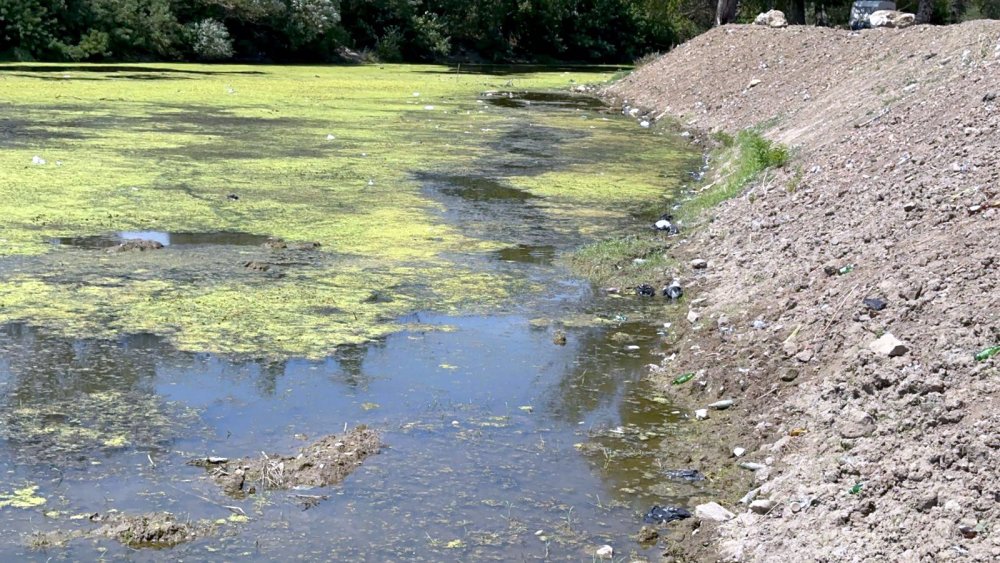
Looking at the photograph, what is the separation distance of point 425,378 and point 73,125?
10380 millimetres

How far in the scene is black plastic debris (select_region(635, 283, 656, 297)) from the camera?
7.59 m

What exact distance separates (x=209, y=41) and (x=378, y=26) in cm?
815

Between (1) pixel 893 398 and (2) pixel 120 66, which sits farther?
(2) pixel 120 66

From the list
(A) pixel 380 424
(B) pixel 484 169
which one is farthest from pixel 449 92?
(A) pixel 380 424

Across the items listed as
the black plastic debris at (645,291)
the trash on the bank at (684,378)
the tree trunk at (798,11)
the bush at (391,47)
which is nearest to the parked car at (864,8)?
the tree trunk at (798,11)

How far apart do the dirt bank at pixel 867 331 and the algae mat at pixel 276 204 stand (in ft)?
4.94

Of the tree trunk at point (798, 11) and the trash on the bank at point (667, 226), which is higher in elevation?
the tree trunk at point (798, 11)

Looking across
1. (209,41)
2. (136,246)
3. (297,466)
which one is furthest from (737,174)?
(209,41)

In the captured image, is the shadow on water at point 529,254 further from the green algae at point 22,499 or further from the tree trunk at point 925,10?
Result: the tree trunk at point 925,10

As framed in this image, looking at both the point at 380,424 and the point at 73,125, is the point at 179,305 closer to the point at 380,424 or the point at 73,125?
the point at 380,424

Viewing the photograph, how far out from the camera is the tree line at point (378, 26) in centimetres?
2942

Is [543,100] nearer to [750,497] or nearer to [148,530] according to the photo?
[750,497]

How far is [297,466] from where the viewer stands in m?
4.60

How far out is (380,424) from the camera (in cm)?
514
